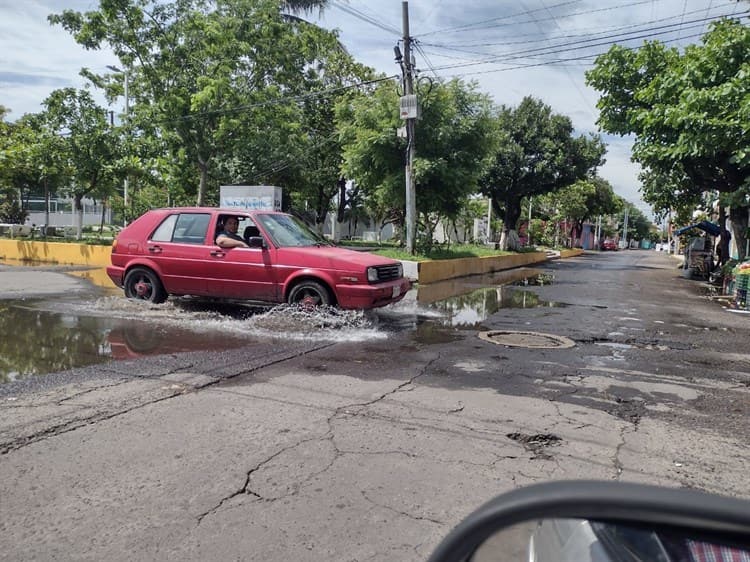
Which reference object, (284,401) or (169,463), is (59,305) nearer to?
(284,401)

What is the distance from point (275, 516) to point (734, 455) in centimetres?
338

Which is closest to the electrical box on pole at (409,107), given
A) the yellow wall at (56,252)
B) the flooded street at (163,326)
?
the flooded street at (163,326)

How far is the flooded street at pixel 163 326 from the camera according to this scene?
6707mm

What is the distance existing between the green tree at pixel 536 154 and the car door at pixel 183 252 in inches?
984

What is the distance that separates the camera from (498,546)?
3.66ft

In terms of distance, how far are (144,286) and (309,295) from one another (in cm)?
325

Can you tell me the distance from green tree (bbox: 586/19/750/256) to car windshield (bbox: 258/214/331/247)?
11.2 metres

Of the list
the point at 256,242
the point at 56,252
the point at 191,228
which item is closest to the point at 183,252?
the point at 191,228

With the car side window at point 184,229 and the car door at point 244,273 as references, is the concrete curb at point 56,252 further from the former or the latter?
the car door at point 244,273

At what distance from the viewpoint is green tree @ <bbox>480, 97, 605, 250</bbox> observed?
32719 mm

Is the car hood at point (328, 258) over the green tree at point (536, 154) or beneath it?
beneath

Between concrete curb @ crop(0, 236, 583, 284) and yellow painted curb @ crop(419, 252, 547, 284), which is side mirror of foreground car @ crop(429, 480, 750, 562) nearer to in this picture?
concrete curb @ crop(0, 236, 583, 284)

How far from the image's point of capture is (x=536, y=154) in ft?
109

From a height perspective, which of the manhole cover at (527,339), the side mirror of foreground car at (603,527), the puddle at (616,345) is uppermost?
the side mirror of foreground car at (603,527)
